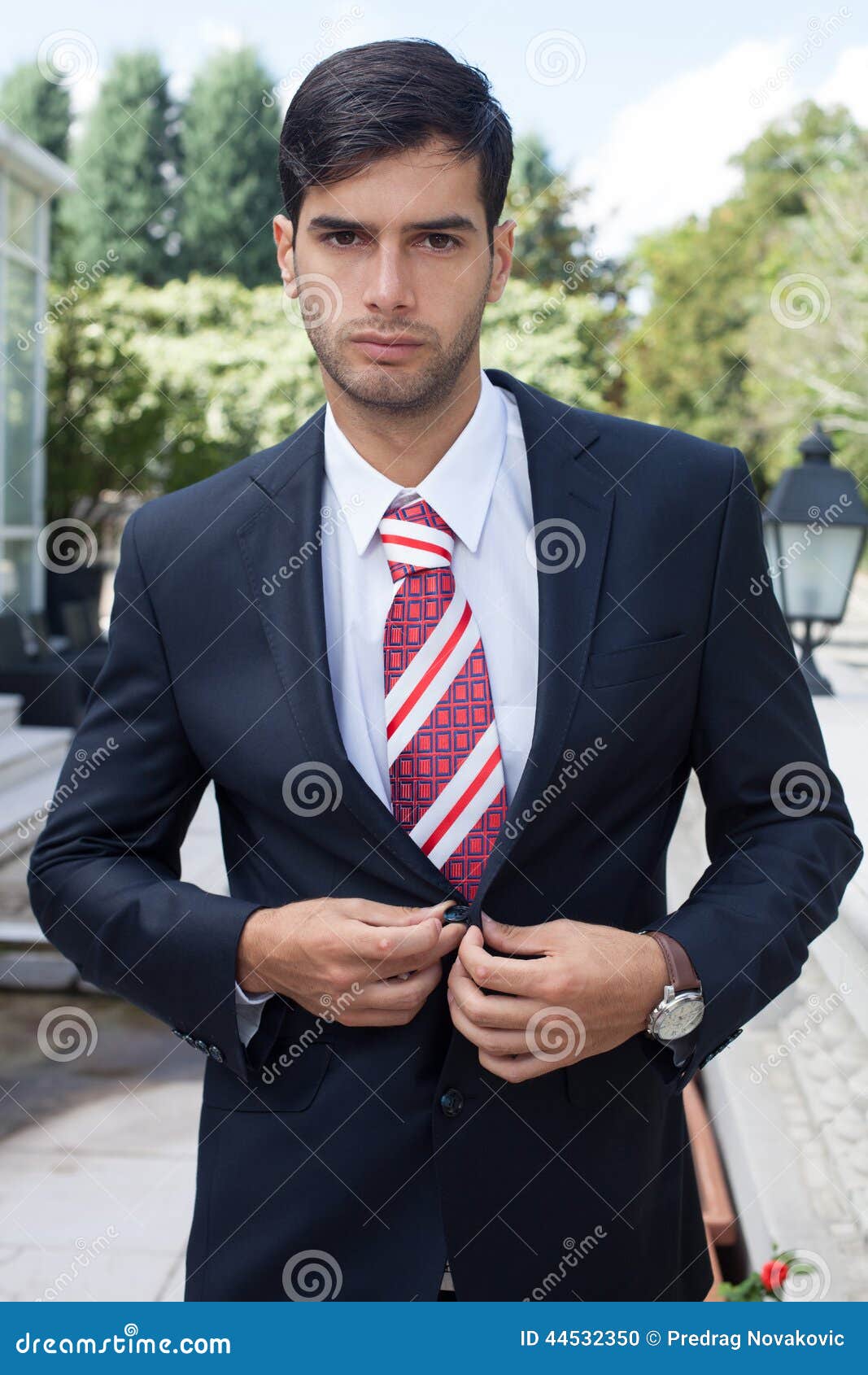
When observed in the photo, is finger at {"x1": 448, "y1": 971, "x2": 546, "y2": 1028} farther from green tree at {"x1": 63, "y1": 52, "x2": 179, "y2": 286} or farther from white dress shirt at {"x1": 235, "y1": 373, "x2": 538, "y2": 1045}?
green tree at {"x1": 63, "y1": 52, "x2": 179, "y2": 286}

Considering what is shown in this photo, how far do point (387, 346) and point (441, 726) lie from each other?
503mm

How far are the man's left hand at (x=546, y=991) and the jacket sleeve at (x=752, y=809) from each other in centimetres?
11

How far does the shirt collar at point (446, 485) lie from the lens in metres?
1.78

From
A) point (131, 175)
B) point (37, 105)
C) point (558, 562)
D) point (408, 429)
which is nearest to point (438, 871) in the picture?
point (558, 562)

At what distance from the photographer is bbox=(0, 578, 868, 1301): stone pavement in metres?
2.56

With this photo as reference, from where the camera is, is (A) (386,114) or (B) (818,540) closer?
(A) (386,114)

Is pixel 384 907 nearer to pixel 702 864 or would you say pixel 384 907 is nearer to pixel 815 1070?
pixel 815 1070

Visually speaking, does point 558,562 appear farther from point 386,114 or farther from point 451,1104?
point 451,1104

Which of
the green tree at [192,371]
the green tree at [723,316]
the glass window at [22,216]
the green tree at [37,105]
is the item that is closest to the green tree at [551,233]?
the green tree at [192,371]

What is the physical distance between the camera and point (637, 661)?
1676 millimetres

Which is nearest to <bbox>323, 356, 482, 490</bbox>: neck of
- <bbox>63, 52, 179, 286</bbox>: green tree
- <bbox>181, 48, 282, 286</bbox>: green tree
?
<bbox>181, 48, 282, 286</bbox>: green tree

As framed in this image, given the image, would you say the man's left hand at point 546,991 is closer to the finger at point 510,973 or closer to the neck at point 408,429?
the finger at point 510,973

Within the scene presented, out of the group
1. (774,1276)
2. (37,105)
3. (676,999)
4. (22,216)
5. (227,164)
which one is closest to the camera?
(676,999)

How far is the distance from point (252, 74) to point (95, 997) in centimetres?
3915
